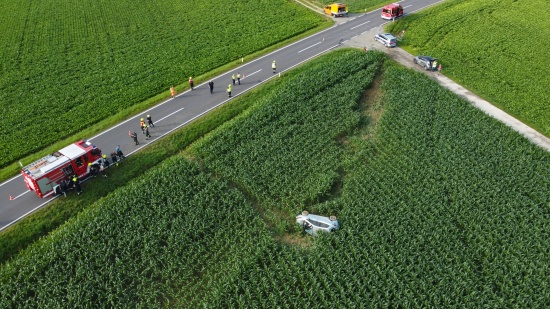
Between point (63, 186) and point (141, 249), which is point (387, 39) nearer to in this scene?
point (141, 249)

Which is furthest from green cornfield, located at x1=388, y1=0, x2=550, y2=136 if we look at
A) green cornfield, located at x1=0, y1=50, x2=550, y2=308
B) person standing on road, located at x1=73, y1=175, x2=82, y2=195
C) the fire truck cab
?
person standing on road, located at x1=73, y1=175, x2=82, y2=195

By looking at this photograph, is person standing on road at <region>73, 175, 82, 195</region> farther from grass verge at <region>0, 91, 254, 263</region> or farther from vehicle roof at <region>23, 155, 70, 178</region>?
vehicle roof at <region>23, 155, 70, 178</region>

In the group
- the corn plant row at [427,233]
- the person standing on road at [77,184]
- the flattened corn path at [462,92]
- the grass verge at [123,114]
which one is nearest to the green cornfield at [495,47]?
the flattened corn path at [462,92]

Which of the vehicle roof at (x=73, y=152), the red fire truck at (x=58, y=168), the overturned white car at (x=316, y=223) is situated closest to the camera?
the overturned white car at (x=316, y=223)

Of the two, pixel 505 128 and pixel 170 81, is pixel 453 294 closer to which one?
pixel 505 128

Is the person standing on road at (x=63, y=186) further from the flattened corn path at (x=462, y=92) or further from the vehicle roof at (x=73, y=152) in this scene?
the flattened corn path at (x=462, y=92)

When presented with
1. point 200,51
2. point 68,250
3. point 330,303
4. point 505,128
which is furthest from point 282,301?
point 200,51

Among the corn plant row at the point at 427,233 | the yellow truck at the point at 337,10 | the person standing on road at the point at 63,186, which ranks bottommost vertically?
the corn plant row at the point at 427,233

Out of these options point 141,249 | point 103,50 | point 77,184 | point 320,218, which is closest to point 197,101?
point 77,184
